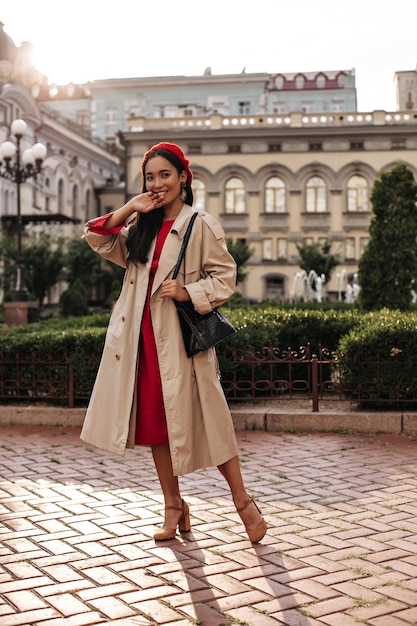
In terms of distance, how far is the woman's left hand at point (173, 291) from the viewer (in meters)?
3.62

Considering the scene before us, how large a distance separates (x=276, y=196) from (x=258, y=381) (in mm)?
31607

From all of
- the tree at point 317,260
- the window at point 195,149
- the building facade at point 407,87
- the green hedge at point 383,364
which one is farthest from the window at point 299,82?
the green hedge at point 383,364

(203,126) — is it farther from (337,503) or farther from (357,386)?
(337,503)

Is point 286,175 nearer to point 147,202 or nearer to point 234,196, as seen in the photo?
point 234,196

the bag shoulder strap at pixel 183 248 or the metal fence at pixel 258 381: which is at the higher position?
the bag shoulder strap at pixel 183 248

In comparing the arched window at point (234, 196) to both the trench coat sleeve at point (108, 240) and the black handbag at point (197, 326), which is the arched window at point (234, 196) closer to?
the trench coat sleeve at point (108, 240)

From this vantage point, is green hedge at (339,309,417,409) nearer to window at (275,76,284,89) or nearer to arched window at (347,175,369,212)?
arched window at (347,175,369,212)

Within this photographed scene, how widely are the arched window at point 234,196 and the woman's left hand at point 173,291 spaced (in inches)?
1368

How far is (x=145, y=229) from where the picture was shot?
385 cm

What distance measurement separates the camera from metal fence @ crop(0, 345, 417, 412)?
6875mm

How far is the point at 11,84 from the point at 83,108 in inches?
776

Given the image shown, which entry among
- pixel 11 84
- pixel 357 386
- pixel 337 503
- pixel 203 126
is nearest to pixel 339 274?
pixel 203 126

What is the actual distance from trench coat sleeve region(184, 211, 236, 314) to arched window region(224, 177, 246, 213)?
113 feet

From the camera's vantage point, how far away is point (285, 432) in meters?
6.85
